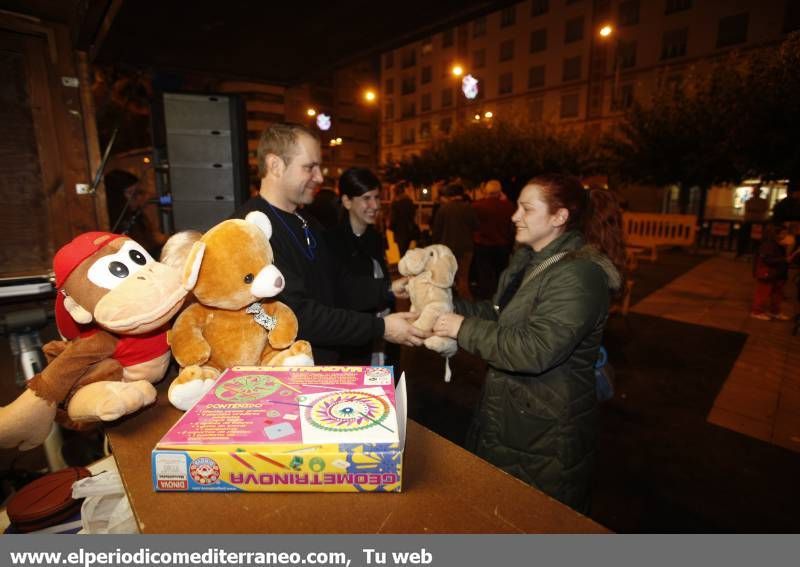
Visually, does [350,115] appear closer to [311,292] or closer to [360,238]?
[360,238]

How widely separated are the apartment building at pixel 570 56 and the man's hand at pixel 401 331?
16791 mm

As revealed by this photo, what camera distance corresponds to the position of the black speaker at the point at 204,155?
4398mm

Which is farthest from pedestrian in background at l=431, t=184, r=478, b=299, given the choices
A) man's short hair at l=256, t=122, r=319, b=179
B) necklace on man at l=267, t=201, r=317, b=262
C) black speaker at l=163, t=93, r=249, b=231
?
man's short hair at l=256, t=122, r=319, b=179

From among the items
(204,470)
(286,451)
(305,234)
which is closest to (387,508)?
(286,451)

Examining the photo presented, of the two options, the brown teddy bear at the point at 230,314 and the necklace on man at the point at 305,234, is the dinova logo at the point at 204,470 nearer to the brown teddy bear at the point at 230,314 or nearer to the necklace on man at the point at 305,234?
the brown teddy bear at the point at 230,314

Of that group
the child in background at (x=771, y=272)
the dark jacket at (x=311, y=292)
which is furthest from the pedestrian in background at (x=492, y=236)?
the dark jacket at (x=311, y=292)

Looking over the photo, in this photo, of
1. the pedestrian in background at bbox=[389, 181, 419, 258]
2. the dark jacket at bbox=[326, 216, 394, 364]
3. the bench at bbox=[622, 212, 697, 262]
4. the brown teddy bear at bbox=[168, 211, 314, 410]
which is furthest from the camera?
the bench at bbox=[622, 212, 697, 262]

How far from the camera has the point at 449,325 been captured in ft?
6.33

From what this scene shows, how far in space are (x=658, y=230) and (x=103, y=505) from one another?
15.2 metres

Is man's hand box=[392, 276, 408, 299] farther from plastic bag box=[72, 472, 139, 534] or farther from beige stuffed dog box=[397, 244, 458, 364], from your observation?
plastic bag box=[72, 472, 139, 534]

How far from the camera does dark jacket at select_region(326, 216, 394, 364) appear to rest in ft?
8.50

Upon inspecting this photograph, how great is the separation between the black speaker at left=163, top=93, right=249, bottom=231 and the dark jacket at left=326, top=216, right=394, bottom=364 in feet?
6.19

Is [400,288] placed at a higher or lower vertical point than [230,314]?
lower
